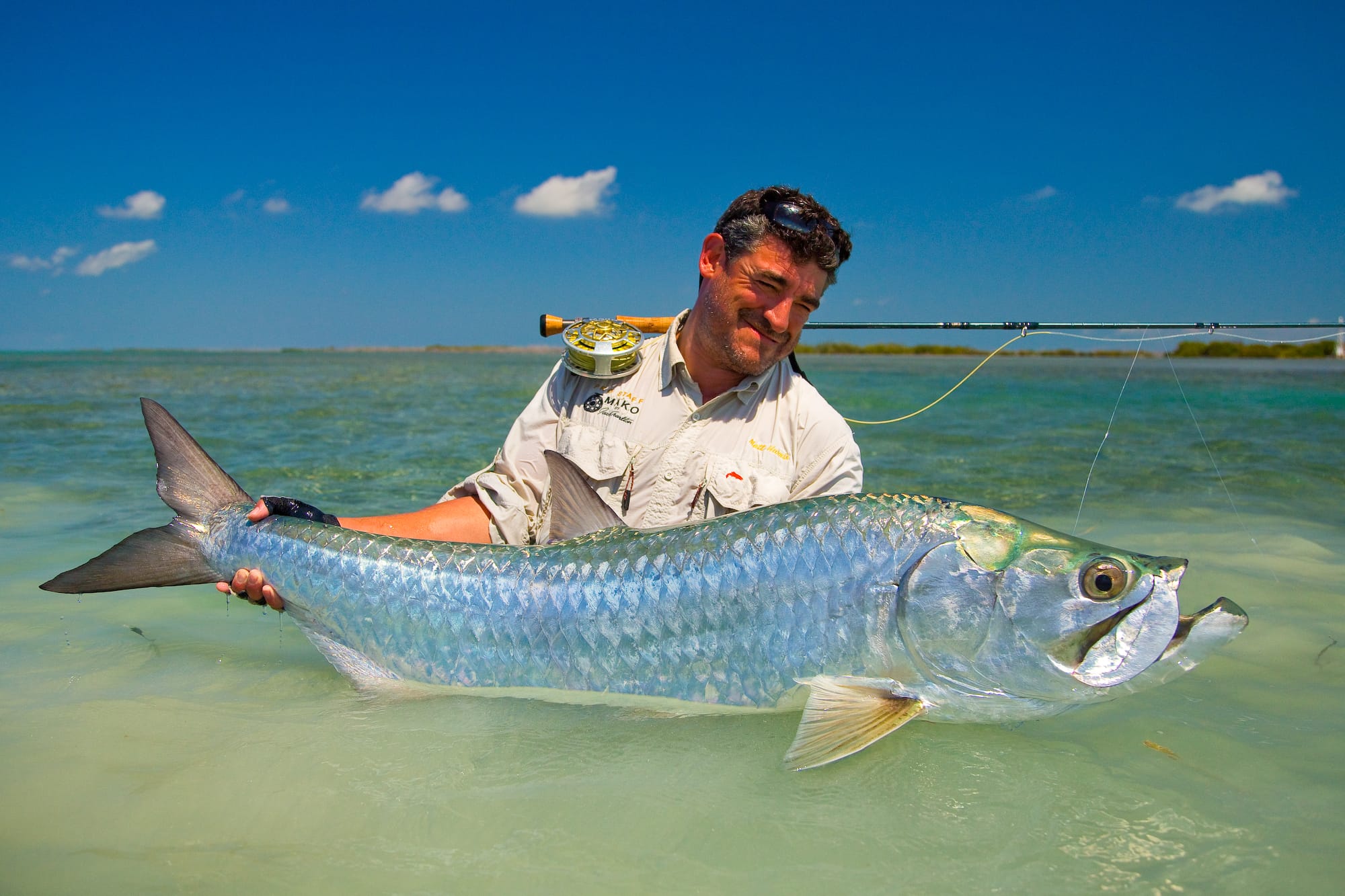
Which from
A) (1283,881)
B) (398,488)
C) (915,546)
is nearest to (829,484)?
(915,546)

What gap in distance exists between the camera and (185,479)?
9.82 feet

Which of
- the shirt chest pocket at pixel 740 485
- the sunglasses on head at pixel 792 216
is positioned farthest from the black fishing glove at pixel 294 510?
the sunglasses on head at pixel 792 216

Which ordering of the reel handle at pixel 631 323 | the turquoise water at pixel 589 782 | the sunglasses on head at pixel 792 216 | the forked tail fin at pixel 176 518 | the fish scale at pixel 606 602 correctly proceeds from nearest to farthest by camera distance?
the turquoise water at pixel 589 782 < the fish scale at pixel 606 602 < the forked tail fin at pixel 176 518 < the sunglasses on head at pixel 792 216 < the reel handle at pixel 631 323

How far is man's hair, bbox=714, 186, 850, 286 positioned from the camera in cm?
348

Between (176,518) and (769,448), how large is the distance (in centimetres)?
224

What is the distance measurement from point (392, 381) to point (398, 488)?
2155 centimetres

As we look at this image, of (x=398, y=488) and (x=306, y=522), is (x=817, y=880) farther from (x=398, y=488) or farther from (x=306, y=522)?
(x=398, y=488)

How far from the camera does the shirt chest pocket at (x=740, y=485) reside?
11.4 ft

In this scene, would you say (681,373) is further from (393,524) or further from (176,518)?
(176,518)

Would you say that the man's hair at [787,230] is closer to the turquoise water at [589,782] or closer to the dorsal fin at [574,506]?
the dorsal fin at [574,506]

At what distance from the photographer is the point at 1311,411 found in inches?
650

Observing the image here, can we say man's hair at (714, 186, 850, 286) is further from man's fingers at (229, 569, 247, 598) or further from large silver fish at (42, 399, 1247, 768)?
man's fingers at (229, 569, 247, 598)

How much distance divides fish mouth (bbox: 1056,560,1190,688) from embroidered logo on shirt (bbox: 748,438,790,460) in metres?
1.56

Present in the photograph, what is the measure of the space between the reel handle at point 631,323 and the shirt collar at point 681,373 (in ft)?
2.28
